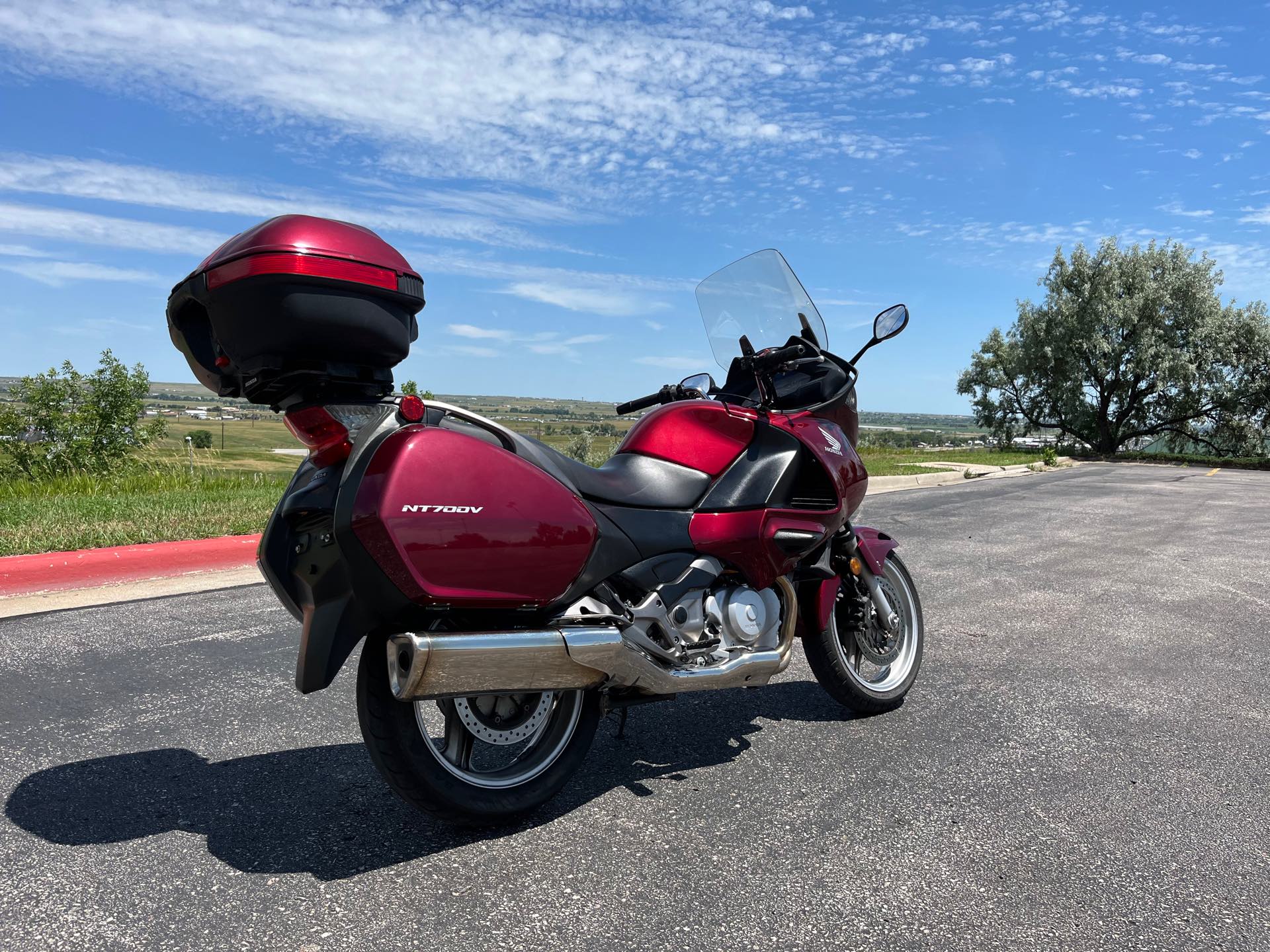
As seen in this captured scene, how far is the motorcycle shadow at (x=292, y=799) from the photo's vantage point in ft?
9.02

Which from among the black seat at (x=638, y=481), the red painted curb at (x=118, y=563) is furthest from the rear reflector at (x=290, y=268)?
the red painted curb at (x=118, y=563)

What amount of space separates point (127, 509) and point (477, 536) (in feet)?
21.9

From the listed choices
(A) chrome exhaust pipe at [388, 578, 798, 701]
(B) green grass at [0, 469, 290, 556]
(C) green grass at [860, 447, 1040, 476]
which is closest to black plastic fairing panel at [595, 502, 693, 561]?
(A) chrome exhaust pipe at [388, 578, 798, 701]

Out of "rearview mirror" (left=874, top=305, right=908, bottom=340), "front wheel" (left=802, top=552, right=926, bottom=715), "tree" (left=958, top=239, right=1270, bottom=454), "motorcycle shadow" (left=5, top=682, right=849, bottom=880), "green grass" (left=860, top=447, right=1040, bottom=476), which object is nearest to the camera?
"motorcycle shadow" (left=5, top=682, right=849, bottom=880)

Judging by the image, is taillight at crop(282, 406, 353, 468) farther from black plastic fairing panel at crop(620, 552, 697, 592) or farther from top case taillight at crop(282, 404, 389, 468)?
black plastic fairing panel at crop(620, 552, 697, 592)

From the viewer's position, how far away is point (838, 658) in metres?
3.85

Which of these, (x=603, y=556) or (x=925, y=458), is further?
(x=925, y=458)

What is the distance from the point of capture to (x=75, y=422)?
13109 millimetres

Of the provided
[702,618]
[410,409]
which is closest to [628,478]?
[702,618]

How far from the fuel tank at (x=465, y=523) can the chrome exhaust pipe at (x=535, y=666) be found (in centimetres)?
12

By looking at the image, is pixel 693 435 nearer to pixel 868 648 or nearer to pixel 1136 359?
pixel 868 648

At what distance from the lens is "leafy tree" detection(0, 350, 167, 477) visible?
40.2 ft

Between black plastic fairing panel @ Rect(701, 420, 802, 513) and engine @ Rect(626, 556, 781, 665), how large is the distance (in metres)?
0.24

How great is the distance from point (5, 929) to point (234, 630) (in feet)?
9.79
